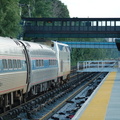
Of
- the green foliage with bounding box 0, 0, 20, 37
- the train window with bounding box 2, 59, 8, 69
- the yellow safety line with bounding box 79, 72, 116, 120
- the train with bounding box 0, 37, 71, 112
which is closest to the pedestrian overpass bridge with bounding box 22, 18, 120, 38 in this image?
the green foliage with bounding box 0, 0, 20, 37

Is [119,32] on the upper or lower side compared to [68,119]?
upper

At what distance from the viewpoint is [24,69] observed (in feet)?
67.6

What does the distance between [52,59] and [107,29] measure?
51.9 metres

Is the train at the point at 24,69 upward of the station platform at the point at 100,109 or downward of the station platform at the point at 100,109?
upward

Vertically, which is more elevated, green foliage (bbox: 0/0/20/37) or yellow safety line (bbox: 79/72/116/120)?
green foliage (bbox: 0/0/20/37)

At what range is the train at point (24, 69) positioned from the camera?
17.4 meters

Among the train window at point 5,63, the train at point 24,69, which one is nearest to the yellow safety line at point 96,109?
the train at point 24,69

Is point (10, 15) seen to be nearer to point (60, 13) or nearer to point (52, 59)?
point (52, 59)

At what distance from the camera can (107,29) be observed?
80.4 metres

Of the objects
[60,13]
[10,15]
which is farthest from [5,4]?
[60,13]

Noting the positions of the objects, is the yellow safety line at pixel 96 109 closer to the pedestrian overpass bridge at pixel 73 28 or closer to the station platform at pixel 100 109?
the station platform at pixel 100 109

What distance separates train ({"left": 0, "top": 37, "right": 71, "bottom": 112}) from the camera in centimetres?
1742

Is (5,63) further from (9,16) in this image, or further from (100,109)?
(9,16)

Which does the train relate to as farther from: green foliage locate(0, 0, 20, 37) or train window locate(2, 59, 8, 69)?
green foliage locate(0, 0, 20, 37)
